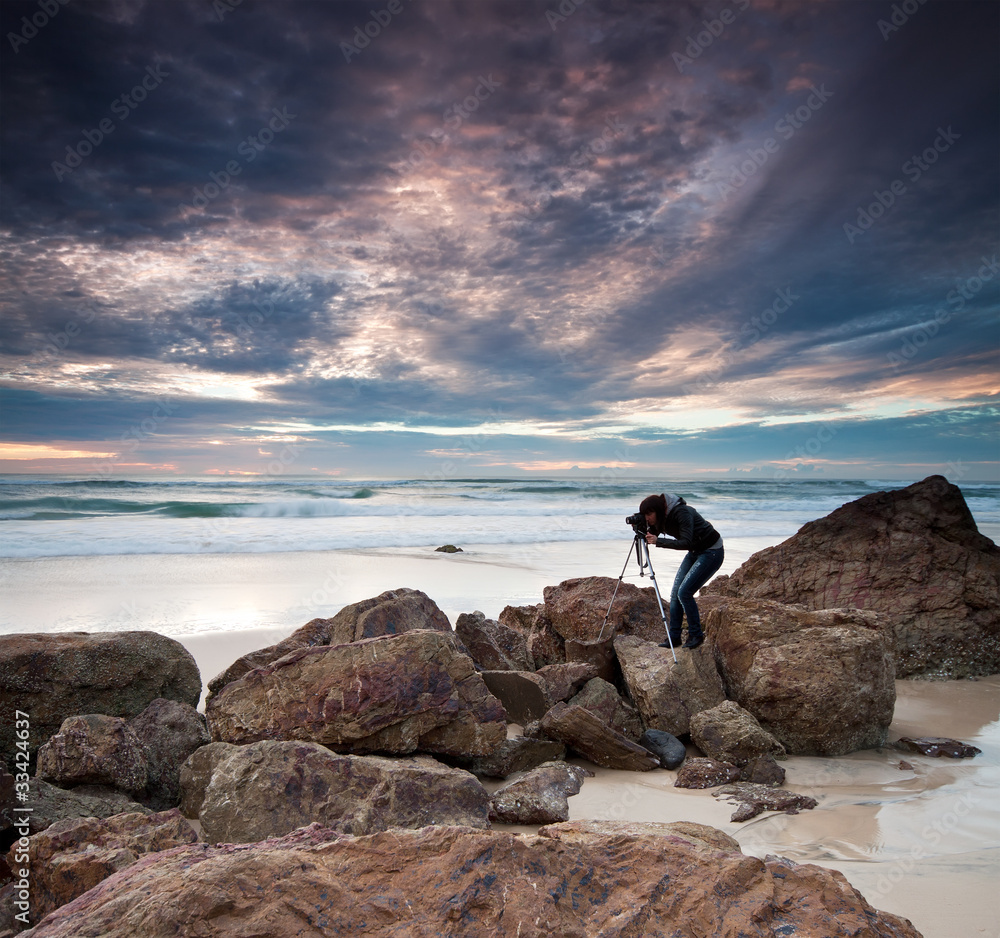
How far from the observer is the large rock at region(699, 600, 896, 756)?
5.02 meters

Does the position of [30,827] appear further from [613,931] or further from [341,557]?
[341,557]

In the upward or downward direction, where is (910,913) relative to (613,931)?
downward

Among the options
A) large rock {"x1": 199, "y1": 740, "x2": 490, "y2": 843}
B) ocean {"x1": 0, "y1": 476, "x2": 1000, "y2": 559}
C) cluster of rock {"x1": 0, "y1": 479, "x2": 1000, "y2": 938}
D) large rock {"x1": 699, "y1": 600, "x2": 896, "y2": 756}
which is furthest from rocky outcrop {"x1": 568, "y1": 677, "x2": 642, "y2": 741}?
ocean {"x1": 0, "y1": 476, "x2": 1000, "y2": 559}

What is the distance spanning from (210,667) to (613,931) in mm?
6732

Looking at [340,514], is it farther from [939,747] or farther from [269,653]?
[939,747]

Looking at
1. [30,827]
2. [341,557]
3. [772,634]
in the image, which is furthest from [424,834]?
[341,557]

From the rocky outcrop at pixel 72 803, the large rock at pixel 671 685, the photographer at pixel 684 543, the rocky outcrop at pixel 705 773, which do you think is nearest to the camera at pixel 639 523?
the photographer at pixel 684 543

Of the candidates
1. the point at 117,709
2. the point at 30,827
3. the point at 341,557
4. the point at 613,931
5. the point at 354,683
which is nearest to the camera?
the point at 613,931

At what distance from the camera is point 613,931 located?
5.48ft

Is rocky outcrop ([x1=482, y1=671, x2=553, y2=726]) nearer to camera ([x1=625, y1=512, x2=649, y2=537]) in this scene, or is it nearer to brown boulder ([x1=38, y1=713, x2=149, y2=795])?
camera ([x1=625, y1=512, x2=649, y2=537])

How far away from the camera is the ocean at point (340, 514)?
783 inches

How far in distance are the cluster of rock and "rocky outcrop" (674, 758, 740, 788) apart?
0.05ft

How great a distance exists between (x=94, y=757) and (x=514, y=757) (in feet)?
8.60

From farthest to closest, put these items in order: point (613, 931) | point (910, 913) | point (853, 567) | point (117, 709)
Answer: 1. point (853, 567)
2. point (117, 709)
3. point (910, 913)
4. point (613, 931)
